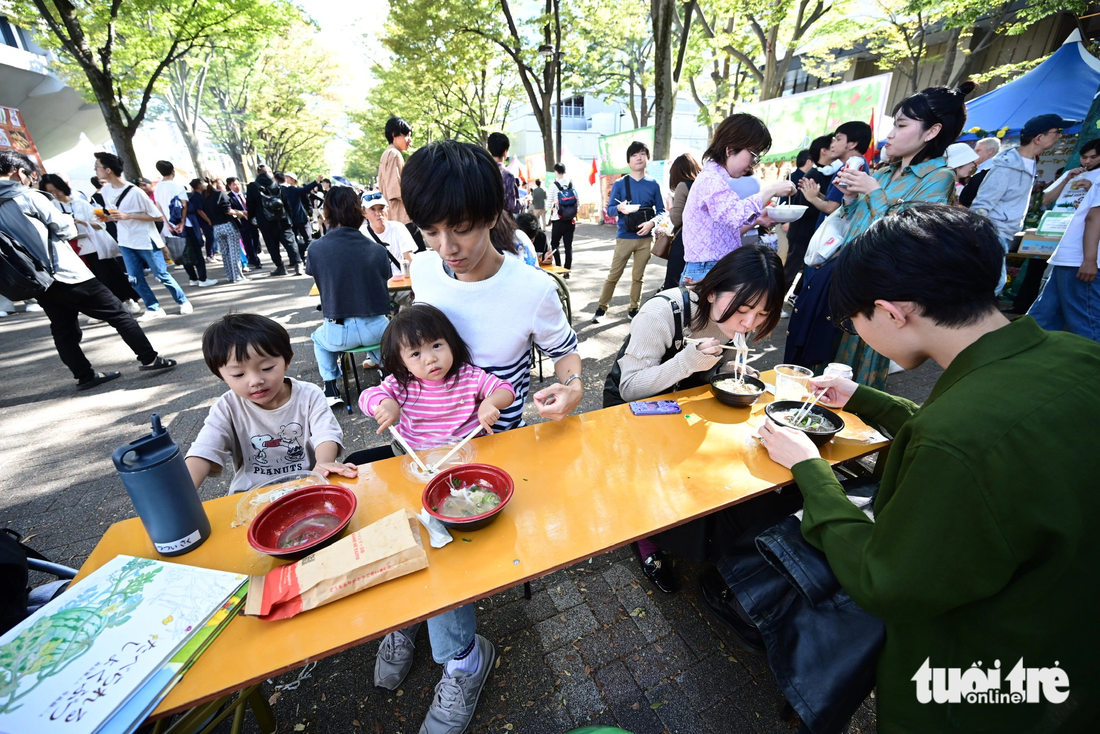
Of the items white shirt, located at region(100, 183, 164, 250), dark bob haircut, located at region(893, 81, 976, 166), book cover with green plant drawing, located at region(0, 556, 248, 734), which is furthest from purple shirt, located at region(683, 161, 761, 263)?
white shirt, located at region(100, 183, 164, 250)

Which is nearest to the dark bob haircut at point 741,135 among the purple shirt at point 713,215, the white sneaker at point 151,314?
the purple shirt at point 713,215

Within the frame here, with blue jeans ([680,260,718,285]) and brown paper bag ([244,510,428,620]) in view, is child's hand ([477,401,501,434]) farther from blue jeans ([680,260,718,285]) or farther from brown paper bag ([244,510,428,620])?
blue jeans ([680,260,718,285])

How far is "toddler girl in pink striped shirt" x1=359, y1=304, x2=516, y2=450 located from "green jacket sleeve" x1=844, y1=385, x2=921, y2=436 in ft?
5.20

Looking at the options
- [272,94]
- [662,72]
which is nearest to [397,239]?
[662,72]

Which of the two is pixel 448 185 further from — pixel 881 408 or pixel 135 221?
pixel 135 221

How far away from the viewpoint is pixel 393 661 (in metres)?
1.90

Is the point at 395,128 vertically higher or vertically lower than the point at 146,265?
higher

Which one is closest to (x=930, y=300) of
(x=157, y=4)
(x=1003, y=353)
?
(x=1003, y=353)

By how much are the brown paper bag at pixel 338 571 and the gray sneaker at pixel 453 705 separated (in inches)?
33.3

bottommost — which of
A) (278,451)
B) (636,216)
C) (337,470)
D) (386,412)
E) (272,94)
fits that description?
(278,451)

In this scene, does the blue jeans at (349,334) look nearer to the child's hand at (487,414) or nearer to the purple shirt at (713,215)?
the child's hand at (487,414)

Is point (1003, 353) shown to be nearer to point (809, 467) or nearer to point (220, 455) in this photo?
point (809, 467)

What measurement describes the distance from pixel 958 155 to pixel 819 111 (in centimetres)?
703

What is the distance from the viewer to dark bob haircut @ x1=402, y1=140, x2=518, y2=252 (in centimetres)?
154
